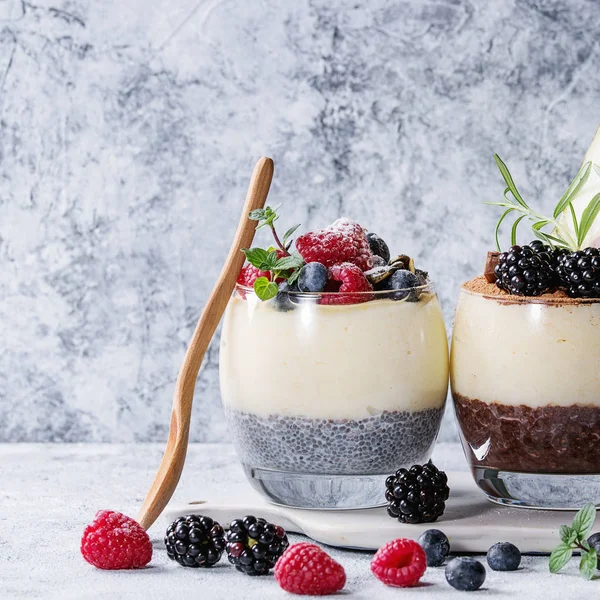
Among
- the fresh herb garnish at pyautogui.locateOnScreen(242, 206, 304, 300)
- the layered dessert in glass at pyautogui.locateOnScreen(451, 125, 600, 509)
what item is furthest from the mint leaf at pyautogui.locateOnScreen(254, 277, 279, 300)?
the layered dessert in glass at pyautogui.locateOnScreen(451, 125, 600, 509)

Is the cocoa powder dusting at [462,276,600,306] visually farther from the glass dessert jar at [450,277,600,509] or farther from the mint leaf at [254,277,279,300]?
the mint leaf at [254,277,279,300]

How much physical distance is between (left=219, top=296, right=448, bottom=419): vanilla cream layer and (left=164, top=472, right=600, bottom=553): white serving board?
0.12m

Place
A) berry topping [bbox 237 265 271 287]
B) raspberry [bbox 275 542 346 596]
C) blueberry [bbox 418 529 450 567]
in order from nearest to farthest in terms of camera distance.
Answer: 1. raspberry [bbox 275 542 346 596]
2. blueberry [bbox 418 529 450 567]
3. berry topping [bbox 237 265 271 287]

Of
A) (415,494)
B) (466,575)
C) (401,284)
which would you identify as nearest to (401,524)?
(415,494)

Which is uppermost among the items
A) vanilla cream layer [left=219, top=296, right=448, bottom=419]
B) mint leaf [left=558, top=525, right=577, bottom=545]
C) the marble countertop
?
vanilla cream layer [left=219, top=296, right=448, bottom=419]

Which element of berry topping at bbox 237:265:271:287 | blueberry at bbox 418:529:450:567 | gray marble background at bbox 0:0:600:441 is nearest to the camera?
blueberry at bbox 418:529:450:567

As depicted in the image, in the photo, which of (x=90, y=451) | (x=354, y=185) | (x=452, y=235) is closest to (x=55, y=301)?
(x=90, y=451)

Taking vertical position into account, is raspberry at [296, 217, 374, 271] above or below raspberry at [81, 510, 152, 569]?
above

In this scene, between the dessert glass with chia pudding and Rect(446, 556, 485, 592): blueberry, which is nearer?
Rect(446, 556, 485, 592): blueberry

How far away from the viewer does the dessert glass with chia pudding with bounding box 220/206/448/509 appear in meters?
1.08

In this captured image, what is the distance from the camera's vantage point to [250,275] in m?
1.15

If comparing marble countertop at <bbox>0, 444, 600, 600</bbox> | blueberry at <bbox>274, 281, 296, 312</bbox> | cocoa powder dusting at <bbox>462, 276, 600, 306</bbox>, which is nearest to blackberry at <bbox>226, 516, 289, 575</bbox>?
marble countertop at <bbox>0, 444, 600, 600</bbox>

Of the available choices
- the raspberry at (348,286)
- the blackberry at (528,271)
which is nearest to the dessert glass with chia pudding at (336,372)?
the raspberry at (348,286)

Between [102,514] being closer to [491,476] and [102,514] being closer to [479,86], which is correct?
[491,476]
